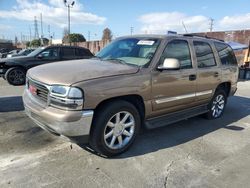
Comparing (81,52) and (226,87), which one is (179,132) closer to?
(226,87)

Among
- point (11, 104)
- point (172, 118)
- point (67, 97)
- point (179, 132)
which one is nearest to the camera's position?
point (67, 97)

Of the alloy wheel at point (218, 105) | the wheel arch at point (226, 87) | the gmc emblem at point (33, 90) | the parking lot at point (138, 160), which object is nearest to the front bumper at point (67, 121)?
the gmc emblem at point (33, 90)

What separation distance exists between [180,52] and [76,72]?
2.06 m

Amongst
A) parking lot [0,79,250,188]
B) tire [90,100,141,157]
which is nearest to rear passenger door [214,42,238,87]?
parking lot [0,79,250,188]

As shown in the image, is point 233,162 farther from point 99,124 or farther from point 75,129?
point 75,129

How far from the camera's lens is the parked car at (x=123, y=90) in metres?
3.46

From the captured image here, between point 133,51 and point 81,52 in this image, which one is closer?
point 133,51

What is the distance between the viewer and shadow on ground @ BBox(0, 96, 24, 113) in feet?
20.6

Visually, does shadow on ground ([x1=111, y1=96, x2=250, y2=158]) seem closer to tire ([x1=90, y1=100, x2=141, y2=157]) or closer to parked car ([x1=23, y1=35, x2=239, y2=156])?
tire ([x1=90, y1=100, x2=141, y2=157])

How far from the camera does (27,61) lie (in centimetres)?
1091

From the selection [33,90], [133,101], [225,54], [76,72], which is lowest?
[133,101]

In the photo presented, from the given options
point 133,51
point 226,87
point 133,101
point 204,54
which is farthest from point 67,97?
point 226,87

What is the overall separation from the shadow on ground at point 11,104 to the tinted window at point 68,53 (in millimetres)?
4240

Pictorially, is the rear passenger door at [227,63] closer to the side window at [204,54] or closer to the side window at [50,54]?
the side window at [204,54]
